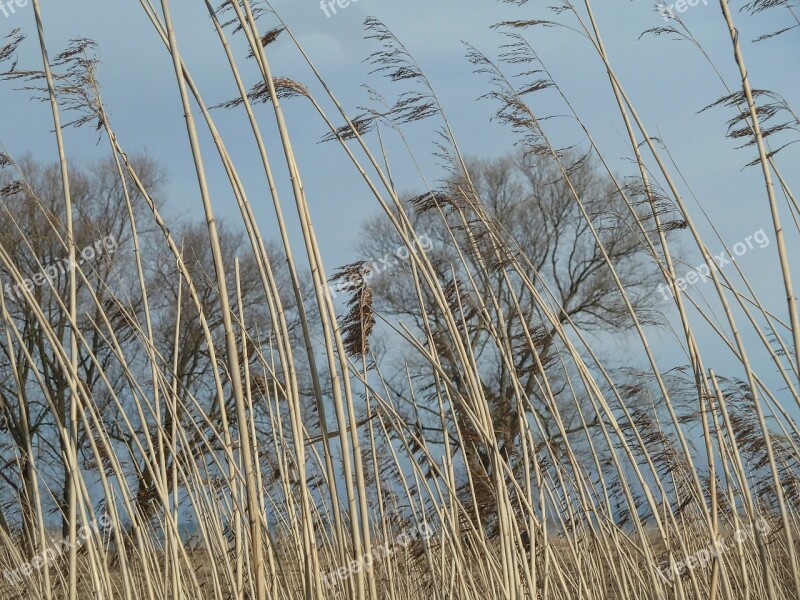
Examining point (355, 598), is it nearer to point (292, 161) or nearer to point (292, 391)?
point (292, 391)

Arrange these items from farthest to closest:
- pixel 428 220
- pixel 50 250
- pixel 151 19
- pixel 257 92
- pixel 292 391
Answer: pixel 428 220 < pixel 50 250 < pixel 257 92 < pixel 151 19 < pixel 292 391

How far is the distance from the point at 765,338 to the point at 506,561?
31.7 inches

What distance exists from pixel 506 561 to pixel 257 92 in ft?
3.76

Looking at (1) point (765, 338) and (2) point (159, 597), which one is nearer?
(1) point (765, 338)

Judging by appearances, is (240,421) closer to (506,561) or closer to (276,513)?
(506,561)

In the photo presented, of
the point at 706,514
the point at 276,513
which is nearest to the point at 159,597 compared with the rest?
the point at 276,513

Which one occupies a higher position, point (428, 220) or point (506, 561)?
point (428, 220)

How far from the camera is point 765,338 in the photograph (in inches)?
72.9

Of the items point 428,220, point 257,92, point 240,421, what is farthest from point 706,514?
point 428,220

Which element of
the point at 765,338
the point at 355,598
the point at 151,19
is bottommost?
the point at 355,598

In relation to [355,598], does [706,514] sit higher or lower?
lower

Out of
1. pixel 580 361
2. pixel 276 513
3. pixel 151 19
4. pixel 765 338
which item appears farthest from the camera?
pixel 276 513

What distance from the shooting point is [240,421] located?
3.94 ft

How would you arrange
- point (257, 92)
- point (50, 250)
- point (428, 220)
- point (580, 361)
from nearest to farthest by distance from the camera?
point (257, 92) < point (580, 361) < point (50, 250) < point (428, 220)
